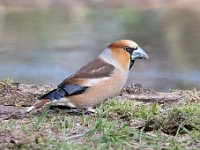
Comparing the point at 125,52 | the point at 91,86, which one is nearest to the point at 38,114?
the point at 91,86

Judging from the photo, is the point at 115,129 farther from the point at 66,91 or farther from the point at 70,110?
the point at 70,110

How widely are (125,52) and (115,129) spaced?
1383mm

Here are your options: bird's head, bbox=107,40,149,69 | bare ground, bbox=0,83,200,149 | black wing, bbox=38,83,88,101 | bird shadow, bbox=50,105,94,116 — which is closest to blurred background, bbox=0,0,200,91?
bare ground, bbox=0,83,200,149

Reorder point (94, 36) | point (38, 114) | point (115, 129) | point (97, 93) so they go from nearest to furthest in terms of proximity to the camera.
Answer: point (115, 129) < point (97, 93) < point (38, 114) < point (94, 36)

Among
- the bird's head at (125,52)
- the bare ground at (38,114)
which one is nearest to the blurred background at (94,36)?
the bare ground at (38,114)

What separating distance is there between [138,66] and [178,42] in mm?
3348

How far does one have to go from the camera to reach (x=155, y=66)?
586 inches

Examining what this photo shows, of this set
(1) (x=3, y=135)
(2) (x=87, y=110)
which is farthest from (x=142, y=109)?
(1) (x=3, y=135)

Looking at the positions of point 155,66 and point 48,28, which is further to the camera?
point 48,28

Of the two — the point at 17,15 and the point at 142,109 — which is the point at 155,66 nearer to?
the point at 142,109

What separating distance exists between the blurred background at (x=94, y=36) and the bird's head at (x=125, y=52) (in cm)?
528

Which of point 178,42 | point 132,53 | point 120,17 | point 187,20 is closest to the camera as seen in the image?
point 132,53

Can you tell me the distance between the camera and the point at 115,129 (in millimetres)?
5281

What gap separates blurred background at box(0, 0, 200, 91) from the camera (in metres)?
13.6
